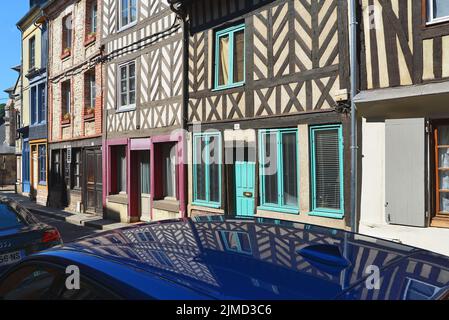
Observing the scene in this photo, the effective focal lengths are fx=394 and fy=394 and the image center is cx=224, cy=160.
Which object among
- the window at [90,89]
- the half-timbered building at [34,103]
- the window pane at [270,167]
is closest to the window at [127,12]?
the window at [90,89]

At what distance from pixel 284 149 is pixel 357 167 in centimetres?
166

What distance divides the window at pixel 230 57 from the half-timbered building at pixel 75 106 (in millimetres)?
5779

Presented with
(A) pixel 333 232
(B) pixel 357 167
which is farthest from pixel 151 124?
(A) pixel 333 232

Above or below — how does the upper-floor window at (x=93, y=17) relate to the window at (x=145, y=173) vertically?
above

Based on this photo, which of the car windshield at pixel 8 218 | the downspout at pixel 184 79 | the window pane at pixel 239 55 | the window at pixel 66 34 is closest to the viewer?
the car windshield at pixel 8 218

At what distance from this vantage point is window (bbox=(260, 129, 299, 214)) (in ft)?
25.2

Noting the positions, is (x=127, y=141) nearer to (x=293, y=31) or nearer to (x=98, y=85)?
(x=98, y=85)

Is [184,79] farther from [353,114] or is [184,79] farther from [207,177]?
[353,114]

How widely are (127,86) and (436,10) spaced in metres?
8.91

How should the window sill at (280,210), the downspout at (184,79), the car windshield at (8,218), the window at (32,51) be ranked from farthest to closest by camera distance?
the window at (32,51) < the downspout at (184,79) < the window sill at (280,210) < the car windshield at (8,218)

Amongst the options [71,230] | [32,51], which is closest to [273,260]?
[71,230]

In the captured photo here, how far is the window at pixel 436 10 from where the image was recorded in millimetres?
5789

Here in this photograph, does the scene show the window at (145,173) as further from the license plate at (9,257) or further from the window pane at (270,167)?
the license plate at (9,257)

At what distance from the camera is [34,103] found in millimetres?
19734
